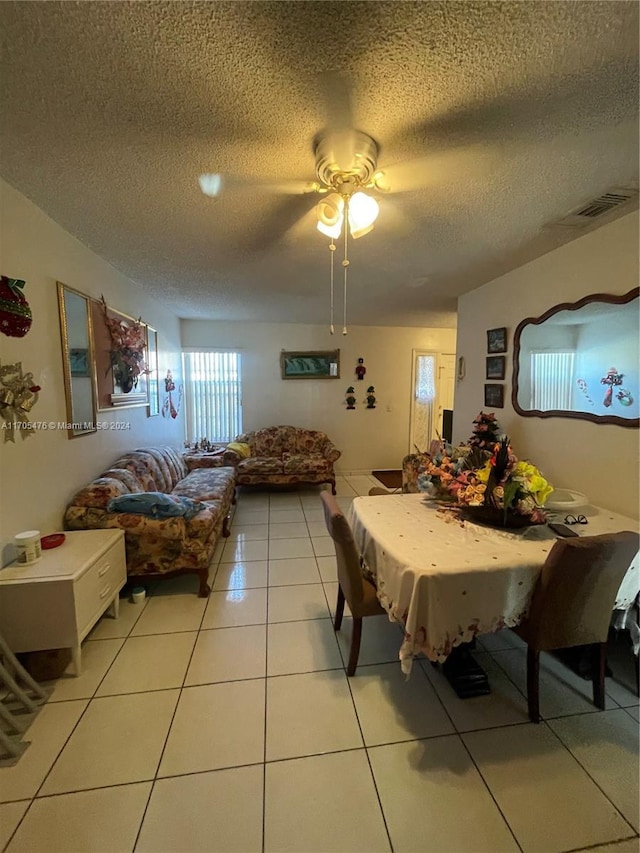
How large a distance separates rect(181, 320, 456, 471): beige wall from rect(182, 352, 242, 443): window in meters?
0.15

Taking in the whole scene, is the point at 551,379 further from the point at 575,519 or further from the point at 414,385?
the point at 414,385

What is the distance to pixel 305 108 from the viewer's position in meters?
1.21

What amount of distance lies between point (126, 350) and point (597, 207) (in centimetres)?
349

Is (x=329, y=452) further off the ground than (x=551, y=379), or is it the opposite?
(x=551, y=379)

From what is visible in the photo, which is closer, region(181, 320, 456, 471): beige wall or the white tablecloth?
the white tablecloth

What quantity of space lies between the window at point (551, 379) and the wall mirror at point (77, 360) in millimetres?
3334

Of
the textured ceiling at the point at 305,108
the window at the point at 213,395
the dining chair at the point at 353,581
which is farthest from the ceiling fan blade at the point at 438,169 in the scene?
the window at the point at 213,395

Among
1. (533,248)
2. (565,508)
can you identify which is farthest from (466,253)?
(565,508)

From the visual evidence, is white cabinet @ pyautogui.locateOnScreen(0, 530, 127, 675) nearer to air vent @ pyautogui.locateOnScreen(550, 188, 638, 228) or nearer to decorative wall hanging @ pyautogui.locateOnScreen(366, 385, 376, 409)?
air vent @ pyautogui.locateOnScreen(550, 188, 638, 228)

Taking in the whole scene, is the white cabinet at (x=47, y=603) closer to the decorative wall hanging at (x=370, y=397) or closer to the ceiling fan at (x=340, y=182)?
the ceiling fan at (x=340, y=182)

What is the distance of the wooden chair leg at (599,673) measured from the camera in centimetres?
153

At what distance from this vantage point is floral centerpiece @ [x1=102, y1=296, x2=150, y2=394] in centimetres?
280


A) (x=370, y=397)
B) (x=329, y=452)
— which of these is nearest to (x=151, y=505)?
(x=329, y=452)

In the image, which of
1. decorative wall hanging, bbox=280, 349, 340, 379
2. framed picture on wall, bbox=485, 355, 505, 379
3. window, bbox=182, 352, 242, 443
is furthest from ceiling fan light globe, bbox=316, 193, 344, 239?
window, bbox=182, 352, 242, 443
